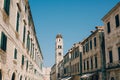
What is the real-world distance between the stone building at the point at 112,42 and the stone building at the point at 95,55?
158cm

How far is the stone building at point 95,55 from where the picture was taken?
84.6ft

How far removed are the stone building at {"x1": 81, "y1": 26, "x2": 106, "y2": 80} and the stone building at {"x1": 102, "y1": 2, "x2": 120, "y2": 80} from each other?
158 centimetres

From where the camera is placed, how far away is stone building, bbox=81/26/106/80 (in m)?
25.8

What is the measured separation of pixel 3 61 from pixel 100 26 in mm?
19660

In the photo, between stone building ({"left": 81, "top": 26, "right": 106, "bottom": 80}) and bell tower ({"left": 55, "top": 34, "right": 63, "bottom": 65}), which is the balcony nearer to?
stone building ({"left": 81, "top": 26, "right": 106, "bottom": 80})

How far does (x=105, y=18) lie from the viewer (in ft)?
82.2

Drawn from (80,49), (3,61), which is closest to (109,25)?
(80,49)

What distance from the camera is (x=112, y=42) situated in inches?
898

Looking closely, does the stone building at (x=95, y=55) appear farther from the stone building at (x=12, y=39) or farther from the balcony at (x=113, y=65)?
the stone building at (x=12, y=39)

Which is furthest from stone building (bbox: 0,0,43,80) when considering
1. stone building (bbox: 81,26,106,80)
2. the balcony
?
stone building (bbox: 81,26,106,80)

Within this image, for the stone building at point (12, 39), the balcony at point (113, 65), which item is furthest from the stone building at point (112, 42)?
the stone building at point (12, 39)

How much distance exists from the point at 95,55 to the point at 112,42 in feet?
18.7

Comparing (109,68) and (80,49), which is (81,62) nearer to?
(80,49)

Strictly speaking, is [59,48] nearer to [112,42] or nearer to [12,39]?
[112,42]
